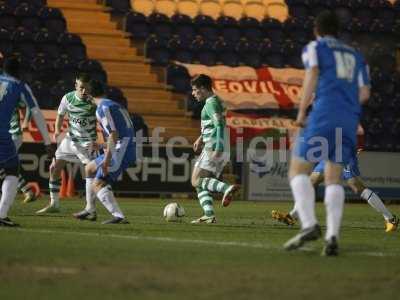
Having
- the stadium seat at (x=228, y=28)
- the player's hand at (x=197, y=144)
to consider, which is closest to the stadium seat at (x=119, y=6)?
the stadium seat at (x=228, y=28)

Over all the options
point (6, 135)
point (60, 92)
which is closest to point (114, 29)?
point (60, 92)

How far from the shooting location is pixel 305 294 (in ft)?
19.9

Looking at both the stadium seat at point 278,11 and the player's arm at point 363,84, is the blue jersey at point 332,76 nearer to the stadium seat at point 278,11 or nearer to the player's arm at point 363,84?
the player's arm at point 363,84

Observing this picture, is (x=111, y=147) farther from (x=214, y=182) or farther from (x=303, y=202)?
(x=303, y=202)

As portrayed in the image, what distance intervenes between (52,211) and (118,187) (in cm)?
732

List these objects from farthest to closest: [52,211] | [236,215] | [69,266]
A: [236,215]
[52,211]
[69,266]

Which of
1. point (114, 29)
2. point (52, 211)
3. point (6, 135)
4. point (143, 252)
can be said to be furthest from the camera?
point (114, 29)

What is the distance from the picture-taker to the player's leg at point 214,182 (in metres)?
13.7

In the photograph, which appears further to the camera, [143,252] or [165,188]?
[165,188]

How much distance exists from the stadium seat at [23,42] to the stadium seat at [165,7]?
4.75 meters

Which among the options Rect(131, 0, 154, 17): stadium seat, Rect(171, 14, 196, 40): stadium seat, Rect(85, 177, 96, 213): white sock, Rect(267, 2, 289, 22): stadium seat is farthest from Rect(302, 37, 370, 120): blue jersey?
Rect(267, 2, 289, 22): stadium seat

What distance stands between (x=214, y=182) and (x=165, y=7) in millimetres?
16250

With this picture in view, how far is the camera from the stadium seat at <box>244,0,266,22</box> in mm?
30466

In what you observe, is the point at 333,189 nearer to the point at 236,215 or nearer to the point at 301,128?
the point at 301,128
